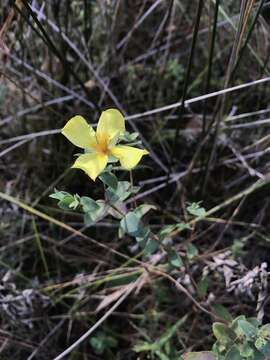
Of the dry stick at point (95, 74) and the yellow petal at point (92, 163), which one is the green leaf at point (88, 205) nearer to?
the yellow petal at point (92, 163)

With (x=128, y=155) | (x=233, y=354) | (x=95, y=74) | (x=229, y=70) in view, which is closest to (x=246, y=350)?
(x=233, y=354)

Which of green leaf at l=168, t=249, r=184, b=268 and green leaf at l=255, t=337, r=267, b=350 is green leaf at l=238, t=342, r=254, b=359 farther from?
green leaf at l=168, t=249, r=184, b=268

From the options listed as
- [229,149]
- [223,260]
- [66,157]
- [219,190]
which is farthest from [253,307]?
[66,157]

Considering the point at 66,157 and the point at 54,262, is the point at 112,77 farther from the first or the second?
the point at 54,262

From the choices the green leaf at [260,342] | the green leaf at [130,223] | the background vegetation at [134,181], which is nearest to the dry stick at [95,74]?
the background vegetation at [134,181]

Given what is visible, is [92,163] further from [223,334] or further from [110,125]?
[223,334]

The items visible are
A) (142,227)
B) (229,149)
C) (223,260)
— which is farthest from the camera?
(229,149)

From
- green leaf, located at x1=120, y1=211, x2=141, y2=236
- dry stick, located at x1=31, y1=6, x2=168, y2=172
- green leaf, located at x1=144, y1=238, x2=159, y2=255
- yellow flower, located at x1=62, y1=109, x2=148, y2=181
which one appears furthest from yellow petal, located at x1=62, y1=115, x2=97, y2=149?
dry stick, located at x1=31, y1=6, x2=168, y2=172
